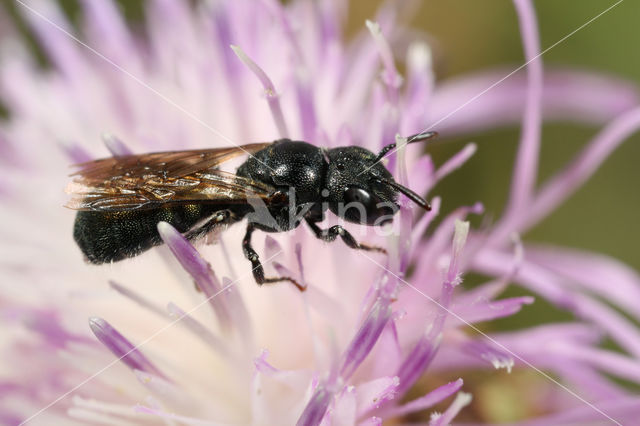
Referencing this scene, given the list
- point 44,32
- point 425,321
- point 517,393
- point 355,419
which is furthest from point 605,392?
point 44,32

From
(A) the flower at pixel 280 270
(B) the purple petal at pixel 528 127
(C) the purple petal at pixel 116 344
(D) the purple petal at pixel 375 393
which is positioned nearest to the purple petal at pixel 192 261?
(A) the flower at pixel 280 270

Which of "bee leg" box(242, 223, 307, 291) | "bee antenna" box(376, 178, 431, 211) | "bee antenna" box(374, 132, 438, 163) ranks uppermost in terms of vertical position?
"bee antenna" box(374, 132, 438, 163)

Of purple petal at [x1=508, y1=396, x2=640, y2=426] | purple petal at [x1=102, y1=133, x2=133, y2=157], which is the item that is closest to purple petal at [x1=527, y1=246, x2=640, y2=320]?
purple petal at [x1=508, y1=396, x2=640, y2=426]

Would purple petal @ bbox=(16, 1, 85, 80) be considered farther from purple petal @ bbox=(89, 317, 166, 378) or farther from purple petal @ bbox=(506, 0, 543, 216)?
purple petal @ bbox=(506, 0, 543, 216)

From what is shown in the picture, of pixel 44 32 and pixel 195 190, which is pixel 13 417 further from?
pixel 44 32

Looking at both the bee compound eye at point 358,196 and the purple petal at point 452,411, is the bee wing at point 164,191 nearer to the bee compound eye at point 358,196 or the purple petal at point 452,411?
the bee compound eye at point 358,196

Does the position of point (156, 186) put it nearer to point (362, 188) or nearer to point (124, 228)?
point (124, 228)
